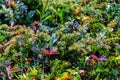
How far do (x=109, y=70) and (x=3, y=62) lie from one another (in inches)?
46.8

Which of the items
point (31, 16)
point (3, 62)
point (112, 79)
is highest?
point (31, 16)

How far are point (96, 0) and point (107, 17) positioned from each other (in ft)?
1.25

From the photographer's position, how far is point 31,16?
373 cm

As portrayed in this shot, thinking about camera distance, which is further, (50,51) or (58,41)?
(58,41)

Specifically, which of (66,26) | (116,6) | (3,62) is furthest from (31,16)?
(116,6)

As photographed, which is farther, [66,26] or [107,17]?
[107,17]

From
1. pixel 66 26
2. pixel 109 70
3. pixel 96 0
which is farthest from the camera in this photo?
pixel 96 0

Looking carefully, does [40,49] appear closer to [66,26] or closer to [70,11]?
[66,26]

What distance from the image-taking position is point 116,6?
410cm

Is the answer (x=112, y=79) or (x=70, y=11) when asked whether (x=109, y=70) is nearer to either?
(x=112, y=79)

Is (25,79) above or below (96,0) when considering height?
below

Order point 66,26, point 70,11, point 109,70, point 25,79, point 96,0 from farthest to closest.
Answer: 1. point 96,0
2. point 70,11
3. point 66,26
4. point 109,70
5. point 25,79

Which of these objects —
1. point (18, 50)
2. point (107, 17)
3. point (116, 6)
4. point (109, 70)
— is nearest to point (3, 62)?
point (18, 50)

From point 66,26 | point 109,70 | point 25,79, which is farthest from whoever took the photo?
point 66,26
